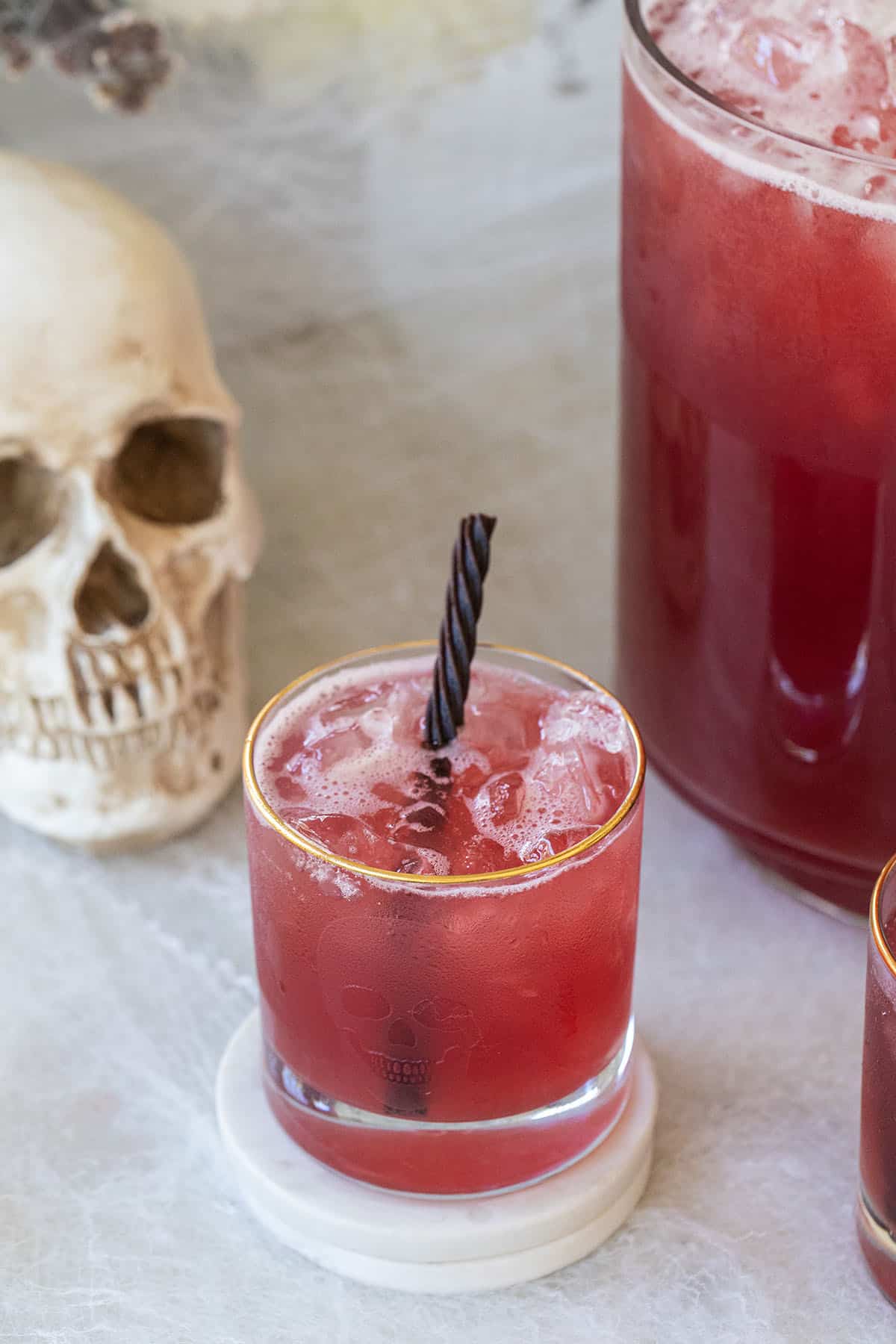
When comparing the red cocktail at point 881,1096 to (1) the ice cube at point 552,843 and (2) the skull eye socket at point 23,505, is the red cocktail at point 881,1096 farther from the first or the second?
(2) the skull eye socket at point 23,505

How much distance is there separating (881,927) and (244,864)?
37 cm

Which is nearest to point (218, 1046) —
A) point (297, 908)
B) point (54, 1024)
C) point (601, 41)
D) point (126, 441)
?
point (54, 1024)

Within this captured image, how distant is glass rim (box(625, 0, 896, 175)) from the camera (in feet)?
2.10

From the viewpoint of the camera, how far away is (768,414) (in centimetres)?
71

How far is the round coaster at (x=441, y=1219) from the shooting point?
2.19 ft

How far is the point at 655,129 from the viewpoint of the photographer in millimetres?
722

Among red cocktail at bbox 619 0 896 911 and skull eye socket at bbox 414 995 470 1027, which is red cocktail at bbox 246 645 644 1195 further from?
red cocktail at bbox 619 0 896 911

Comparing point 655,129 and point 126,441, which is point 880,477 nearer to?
point 655,129

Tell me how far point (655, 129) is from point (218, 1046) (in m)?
0.43

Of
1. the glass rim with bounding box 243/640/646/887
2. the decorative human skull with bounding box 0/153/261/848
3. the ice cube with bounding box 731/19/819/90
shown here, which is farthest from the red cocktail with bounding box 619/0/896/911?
the decorative human skull with bounding box 0/153/261/848

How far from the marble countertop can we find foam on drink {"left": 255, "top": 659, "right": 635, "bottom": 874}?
0.18 metres

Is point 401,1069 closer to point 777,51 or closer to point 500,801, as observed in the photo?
point 500,801

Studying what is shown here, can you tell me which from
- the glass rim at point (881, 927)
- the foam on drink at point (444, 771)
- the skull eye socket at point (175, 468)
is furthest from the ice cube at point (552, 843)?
the skull eye socket at point (175, 468)

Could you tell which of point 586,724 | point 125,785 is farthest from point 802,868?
point 125,785
